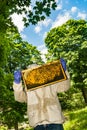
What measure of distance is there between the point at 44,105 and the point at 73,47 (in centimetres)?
3375

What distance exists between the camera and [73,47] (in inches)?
1521

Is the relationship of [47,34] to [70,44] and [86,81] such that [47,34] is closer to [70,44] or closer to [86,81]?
[70,44]

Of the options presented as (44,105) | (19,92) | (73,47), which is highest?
(73,47)

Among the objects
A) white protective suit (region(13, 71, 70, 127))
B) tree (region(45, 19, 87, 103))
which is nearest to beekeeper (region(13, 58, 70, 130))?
white protective suit (region(13, 71, 70, 127))

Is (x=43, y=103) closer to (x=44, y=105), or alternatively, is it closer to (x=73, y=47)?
(x=44, y=105)

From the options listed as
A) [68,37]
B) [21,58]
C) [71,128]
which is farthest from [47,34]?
[71,128]

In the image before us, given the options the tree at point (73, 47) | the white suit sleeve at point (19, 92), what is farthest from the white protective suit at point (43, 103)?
the tree at point (73, 47)

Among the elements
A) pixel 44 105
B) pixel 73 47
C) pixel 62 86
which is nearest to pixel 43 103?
pixel 44 105

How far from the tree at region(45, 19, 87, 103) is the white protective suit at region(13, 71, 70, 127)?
99.4 ft

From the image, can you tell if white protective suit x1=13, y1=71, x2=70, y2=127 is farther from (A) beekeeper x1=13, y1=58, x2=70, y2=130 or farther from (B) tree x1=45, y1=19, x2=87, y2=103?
(B) tree x1=45, y1=19, x2=87, y2=103

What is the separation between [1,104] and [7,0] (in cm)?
473

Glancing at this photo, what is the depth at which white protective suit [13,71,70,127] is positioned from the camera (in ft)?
16.7

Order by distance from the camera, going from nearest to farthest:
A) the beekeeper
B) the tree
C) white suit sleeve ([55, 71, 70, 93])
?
the beekeeper, white suit sleeve ([55, 71, 70, 93]), the tree

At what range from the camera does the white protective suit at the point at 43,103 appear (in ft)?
16.7
